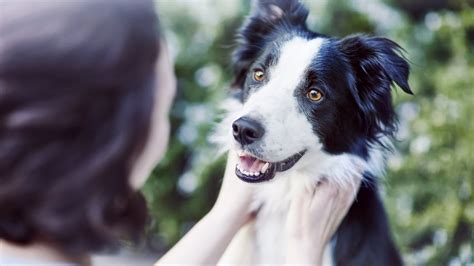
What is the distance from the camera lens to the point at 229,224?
1114 mm

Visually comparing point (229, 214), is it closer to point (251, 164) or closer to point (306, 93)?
point (251, 164)

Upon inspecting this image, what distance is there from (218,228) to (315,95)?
0.99 feet

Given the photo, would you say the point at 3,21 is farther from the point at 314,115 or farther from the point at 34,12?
the point at 314,115

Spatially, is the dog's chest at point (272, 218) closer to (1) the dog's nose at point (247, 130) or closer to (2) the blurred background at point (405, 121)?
(1) the dog's nose at point (247, 130)

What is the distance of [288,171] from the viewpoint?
112cm

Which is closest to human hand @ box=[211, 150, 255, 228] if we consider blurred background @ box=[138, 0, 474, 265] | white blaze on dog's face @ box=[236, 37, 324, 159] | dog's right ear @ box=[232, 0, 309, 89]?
white blaze on dog's face @ box=[236, 37, 324, 159]

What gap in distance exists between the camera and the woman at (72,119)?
540 mm

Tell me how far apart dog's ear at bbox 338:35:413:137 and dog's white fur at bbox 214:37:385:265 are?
0.19 feet

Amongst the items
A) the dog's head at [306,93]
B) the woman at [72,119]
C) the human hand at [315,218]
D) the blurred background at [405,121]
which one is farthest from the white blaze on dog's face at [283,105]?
the blurred background at [405,121]

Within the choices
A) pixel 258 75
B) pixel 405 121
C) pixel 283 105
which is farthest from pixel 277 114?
pixel 405 121

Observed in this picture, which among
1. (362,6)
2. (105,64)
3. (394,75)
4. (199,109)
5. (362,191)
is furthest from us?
(199,109)

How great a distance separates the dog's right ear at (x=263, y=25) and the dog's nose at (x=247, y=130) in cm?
26

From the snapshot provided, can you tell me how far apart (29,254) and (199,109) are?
142 centimetres

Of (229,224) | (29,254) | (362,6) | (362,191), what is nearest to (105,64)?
(29,254)
